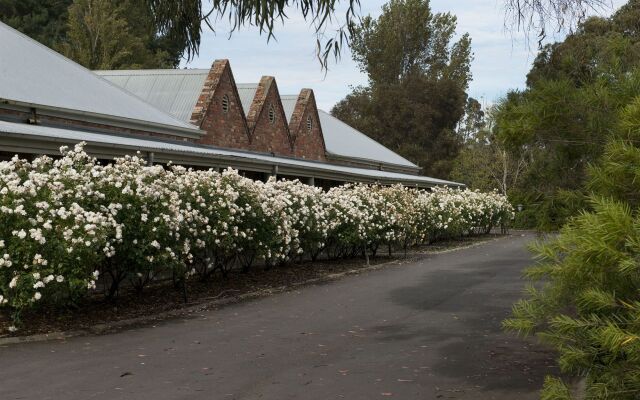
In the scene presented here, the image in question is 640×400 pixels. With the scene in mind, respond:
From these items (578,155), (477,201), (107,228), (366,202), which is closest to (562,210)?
(578,155)

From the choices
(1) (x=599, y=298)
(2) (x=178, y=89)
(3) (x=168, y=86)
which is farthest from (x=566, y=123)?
(3) (x=168, y=86)

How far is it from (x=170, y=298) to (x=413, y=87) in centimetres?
5503

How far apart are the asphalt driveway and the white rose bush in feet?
3.31

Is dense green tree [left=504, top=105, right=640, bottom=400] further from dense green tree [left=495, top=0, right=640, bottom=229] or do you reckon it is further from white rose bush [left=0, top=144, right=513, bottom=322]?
white rose bush [left=0, top=144, right=513, bottom=322]

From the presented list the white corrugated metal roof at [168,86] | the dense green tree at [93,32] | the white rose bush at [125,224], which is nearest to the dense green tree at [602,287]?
the white rose bush at [125,224]

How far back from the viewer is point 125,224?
1159cm

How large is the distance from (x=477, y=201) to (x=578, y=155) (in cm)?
3191

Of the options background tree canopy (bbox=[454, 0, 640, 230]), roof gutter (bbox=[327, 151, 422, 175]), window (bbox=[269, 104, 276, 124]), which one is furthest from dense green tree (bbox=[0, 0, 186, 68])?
background tree canopy (bbox=[454, 0, 640, 230])

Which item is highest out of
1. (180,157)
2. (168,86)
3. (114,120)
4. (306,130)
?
(168,86)

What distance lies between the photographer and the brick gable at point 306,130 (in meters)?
36.6

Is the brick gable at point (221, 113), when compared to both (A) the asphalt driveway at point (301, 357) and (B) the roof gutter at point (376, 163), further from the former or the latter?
(A) the asphalt driveway at point (301, 357)

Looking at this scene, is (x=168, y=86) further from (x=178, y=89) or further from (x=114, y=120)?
(x=114, y=120)

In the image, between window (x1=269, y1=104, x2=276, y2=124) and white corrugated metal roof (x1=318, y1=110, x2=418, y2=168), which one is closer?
window (x1=269, y1=104, x2=276, y2=124)

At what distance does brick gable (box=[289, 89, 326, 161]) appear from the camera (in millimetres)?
36562
